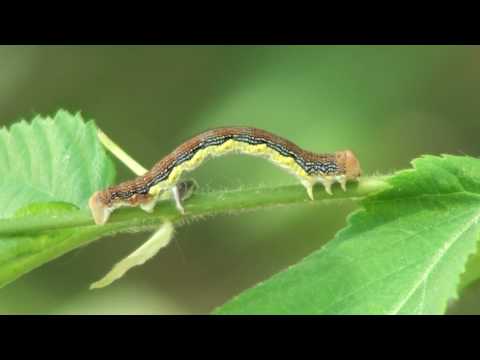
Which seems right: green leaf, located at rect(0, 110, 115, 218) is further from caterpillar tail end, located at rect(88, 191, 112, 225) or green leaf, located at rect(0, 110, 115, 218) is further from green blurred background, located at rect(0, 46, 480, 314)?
green blurred background, located at rect(0, 46, 480, 314)

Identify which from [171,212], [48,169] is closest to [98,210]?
[171,212]

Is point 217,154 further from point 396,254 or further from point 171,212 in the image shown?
point 396,254

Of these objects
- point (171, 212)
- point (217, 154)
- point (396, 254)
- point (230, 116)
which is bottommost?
point (396, 254)

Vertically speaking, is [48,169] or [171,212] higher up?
[48,169]

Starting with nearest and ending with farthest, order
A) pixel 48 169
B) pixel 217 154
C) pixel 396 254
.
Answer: pixel 396 254 → pixel 48 169 → pixel 217 154

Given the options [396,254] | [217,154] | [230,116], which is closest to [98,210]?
[217,154]

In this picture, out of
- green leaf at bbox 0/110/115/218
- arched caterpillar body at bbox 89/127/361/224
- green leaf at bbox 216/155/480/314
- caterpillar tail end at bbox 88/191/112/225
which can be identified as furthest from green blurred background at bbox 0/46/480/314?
caterpillar tail end at bbox 88/191/112/225

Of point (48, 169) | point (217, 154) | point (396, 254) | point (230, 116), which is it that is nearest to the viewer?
point (396, 254)

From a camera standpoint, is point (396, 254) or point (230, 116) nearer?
point (396, 254)
